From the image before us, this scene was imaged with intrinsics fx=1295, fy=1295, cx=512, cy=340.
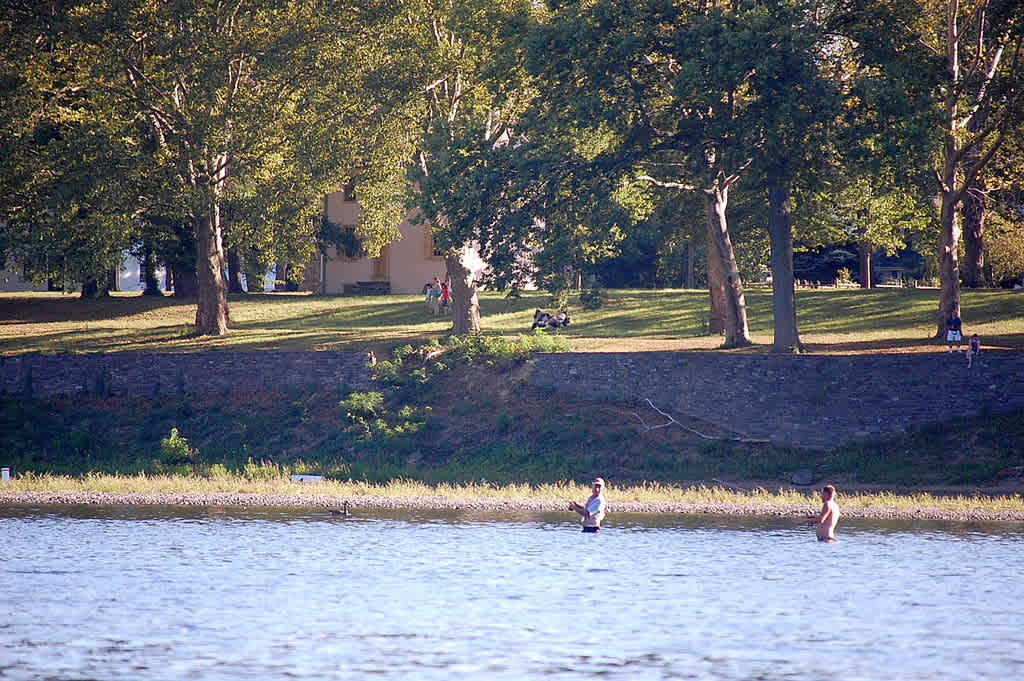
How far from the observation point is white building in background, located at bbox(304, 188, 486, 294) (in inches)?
2704

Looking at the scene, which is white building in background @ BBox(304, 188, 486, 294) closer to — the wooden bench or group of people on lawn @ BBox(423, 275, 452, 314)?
the wooden bench

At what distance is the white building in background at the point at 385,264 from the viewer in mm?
68688

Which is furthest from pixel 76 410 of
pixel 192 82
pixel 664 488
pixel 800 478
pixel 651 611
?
pixel 651 611

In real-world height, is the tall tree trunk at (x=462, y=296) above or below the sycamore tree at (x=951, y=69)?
below

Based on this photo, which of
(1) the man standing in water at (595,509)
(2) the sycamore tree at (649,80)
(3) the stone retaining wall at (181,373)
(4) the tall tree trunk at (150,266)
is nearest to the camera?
(1) the man standing in water at (595,509)

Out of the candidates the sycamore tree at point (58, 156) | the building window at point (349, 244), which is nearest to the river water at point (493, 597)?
the sycamore tree at point (58, 156)

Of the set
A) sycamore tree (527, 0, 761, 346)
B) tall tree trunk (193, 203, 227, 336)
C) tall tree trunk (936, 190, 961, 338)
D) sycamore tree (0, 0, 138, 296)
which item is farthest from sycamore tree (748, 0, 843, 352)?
sycamore tree (0, 0, 138, 296)

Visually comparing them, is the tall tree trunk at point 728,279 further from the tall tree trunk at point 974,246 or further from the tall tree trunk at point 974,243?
the tall tree trunk at point 974,246

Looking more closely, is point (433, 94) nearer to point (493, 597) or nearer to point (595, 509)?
point (595, 509)

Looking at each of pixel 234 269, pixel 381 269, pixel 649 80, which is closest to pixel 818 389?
pixel 649 80

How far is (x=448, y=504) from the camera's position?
34.4m

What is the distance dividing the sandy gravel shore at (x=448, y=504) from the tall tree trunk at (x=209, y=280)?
17.5 meters

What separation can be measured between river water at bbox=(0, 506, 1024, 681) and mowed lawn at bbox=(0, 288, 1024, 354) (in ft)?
52.2

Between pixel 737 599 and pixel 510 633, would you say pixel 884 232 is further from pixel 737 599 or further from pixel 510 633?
pixel 510 633
